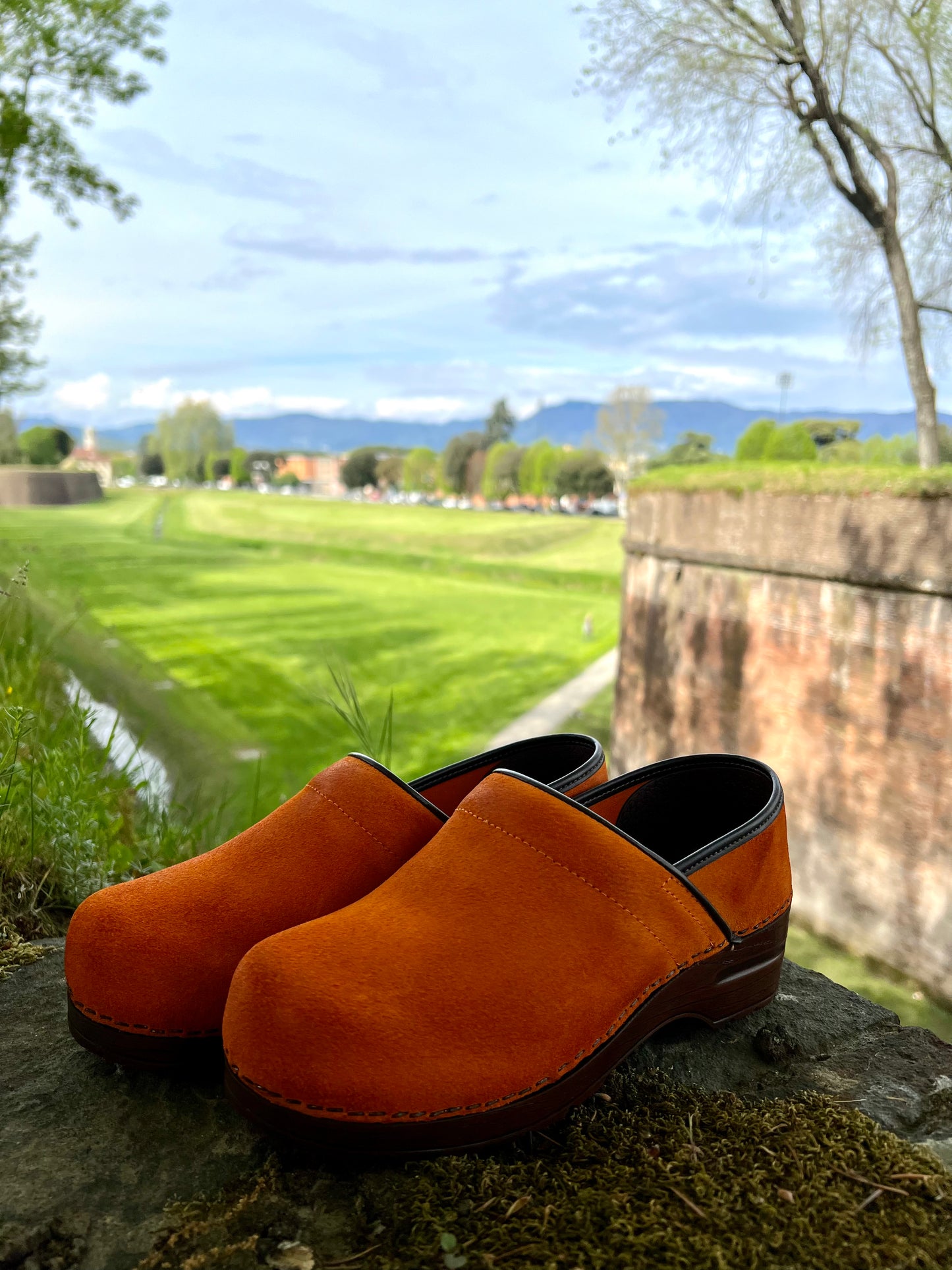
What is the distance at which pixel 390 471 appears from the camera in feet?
328

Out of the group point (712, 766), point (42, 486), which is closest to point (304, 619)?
point (42, 486)

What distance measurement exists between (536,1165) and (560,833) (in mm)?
398

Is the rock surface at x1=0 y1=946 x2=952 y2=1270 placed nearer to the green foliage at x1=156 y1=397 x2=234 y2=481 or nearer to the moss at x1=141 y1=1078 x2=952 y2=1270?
the moss at x1=141 y1=1078 x2=952 y2=1270

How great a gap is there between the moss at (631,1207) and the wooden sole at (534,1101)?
0.11ft

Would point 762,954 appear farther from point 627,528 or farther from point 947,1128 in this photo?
point 627,528

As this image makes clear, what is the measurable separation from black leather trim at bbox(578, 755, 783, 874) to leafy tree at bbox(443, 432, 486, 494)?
296 feet

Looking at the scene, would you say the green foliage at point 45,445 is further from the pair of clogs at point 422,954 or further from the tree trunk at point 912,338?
the pair of clogs at point 422,954

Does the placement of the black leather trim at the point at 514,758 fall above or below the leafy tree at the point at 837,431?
below

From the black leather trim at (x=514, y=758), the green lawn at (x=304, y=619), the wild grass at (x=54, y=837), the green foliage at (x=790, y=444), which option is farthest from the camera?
the green lawn at (x=304, y=619)

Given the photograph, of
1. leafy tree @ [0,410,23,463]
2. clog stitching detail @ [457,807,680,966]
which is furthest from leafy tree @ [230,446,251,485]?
clog stitching detail @ [457,807,680,966]

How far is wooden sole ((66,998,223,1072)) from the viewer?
1.26m

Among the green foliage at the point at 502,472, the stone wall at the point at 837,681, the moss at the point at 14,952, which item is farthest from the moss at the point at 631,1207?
the green foliage at the point at 502,472

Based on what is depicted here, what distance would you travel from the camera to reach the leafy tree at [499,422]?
97562 mm

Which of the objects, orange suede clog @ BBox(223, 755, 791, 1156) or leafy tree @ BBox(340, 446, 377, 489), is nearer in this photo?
orange suede clog @ BBox(223, 755, 791, 1156)
